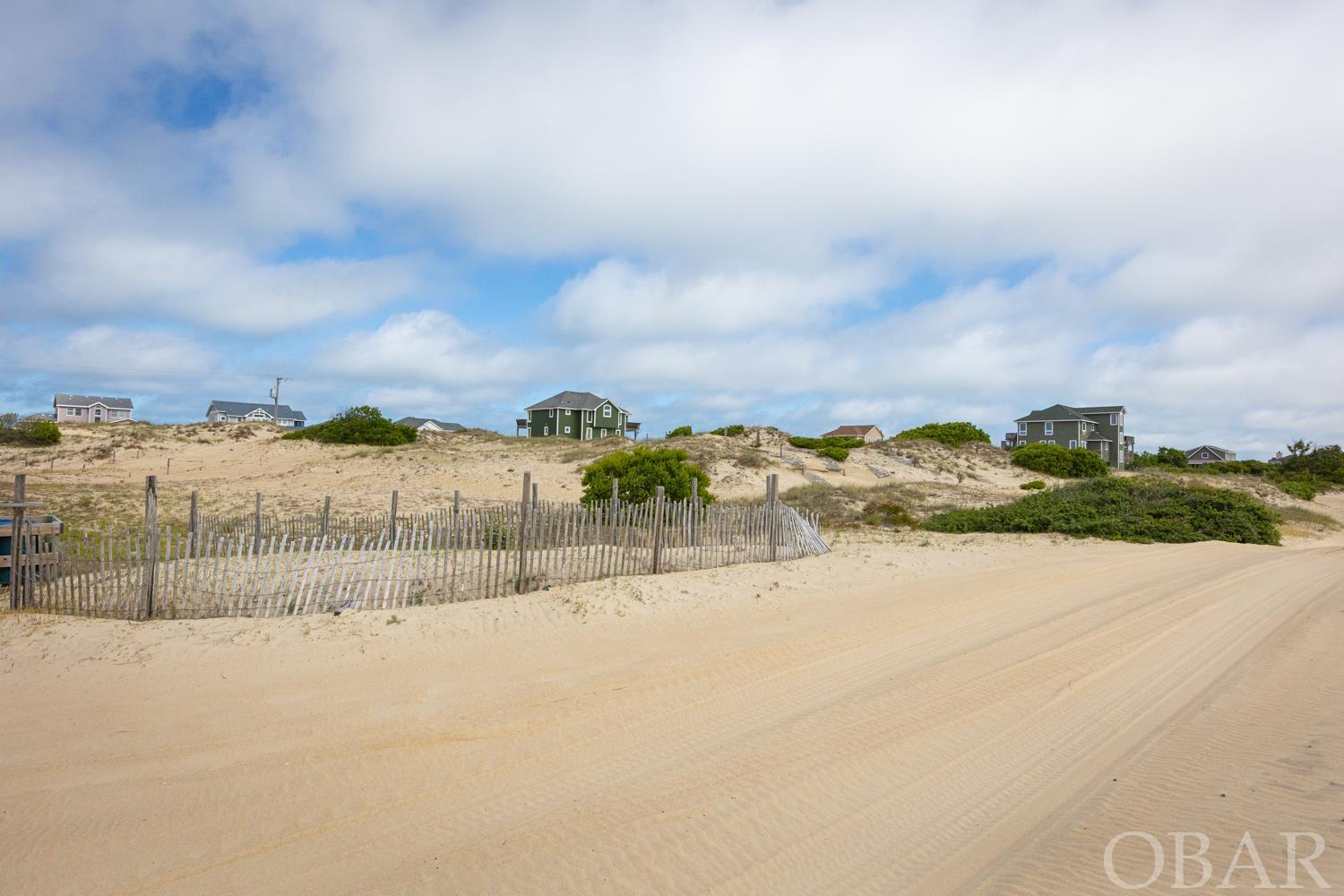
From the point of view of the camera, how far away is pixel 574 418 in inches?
2490

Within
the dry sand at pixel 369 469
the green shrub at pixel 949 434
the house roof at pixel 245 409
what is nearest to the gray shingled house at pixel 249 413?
the house roof at pixel 245 409

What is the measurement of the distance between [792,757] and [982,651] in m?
3.76

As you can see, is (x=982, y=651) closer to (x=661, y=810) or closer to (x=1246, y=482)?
(x=661, y=810)

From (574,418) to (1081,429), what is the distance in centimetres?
4438

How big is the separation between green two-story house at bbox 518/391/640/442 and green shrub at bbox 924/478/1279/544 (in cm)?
4048

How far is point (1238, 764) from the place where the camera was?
16.7ft

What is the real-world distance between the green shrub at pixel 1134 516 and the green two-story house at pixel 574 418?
40.5 metres

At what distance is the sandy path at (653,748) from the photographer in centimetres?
404

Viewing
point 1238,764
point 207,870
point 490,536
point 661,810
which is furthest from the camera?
point 490,536

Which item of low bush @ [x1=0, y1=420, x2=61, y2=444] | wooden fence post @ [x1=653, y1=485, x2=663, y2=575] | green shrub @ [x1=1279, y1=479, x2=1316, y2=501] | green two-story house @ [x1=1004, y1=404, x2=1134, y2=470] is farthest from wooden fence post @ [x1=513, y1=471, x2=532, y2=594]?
green two-story house @ [x1=1004, y1=404, x2=1134, y2=470]

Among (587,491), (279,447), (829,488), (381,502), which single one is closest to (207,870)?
(587,491)

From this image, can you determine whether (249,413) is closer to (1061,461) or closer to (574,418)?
(574,418)

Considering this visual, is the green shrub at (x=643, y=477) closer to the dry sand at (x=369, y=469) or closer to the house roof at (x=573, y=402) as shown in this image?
the dry sand at (x=369, y=469)

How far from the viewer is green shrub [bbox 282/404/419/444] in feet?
146
